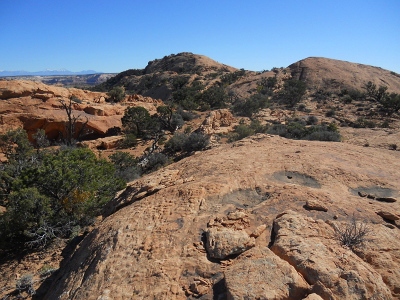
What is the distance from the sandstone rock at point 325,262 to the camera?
9.11 ft

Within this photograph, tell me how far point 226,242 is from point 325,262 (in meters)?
1.13

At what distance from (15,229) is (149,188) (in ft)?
12.1

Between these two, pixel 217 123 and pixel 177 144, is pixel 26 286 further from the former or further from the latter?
pixel 217 123

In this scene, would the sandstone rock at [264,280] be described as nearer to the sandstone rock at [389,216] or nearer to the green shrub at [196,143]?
the sandstone rock at [389,216]

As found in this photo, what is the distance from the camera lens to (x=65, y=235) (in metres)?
7.00

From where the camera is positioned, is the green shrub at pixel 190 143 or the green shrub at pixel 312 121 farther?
the green shrub at pixel 312 121

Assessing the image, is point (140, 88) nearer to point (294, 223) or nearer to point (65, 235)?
point (65, 235)

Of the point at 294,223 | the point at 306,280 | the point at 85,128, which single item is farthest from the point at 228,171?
the point at 85,128

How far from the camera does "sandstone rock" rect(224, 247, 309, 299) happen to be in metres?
2.71

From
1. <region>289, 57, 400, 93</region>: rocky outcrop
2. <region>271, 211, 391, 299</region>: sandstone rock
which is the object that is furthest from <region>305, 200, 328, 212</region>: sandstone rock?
<region>289, 57, 400, 93</region>: rocky outcrop

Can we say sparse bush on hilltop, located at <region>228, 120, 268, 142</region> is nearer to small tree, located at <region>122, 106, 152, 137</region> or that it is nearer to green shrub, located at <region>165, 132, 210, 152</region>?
green shrub, located at <region>165, 132, 210, 152</region>

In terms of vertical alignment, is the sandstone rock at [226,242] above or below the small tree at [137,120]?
above

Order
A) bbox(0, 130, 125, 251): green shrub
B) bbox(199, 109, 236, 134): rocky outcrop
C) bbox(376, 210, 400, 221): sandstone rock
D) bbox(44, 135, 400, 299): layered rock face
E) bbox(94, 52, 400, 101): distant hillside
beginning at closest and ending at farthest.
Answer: bbox(44, 135, 400, 299): layered rock face < bbox(376, 210, 400, 221): sandstone rock < bbox(0, 130, 125, 251): green shrub < bbox(199, 109, 236, 134): rocky outcrop < bbox(94, 52, 400, 101): distant hillside

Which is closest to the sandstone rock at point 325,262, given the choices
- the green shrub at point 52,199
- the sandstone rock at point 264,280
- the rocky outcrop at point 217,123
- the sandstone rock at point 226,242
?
the sandstone rock at point 264,280
